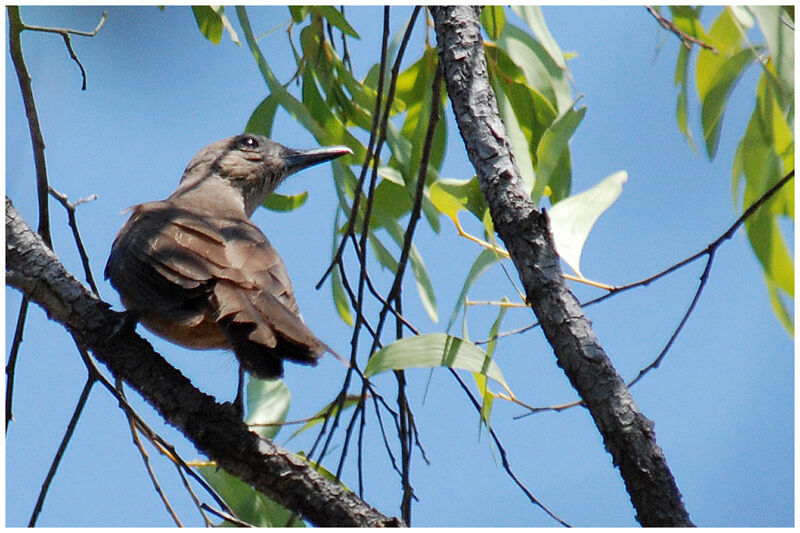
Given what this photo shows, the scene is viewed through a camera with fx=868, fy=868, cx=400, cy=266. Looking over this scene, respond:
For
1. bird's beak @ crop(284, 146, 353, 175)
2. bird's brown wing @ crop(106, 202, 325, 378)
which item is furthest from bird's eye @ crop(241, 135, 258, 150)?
bird's brown wing @ crop(106, 202, 325, 378)

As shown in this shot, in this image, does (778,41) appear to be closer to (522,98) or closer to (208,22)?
(522,98)

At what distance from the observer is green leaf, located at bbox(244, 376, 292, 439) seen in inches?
86.3

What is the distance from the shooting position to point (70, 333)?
1845 millimetres


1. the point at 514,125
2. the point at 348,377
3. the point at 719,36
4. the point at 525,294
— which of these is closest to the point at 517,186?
the point at 525,294

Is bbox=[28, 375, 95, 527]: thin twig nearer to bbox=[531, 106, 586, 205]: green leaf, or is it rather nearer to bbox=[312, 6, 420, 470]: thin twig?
bbox=[312, 6, 420, 470]: thin twig

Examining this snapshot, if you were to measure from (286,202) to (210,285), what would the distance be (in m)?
0.76

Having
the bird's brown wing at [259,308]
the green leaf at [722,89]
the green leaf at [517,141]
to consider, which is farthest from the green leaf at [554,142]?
the bird's brown wing at [259,308]

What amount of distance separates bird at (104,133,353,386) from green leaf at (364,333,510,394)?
14 centimetres

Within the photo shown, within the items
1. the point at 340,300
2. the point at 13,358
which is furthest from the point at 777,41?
the point at 13,358

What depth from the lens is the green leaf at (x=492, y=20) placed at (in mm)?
2084

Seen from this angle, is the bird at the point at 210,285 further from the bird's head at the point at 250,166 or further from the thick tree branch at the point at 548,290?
the bird's head at the point at 250,166

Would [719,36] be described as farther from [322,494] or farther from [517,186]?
[322,494]

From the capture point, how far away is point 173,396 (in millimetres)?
1730

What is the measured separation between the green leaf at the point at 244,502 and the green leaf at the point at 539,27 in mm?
1199
